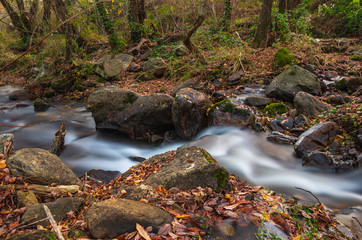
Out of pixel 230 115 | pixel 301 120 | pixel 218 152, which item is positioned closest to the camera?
pixel 218 152

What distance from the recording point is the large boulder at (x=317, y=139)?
4.45 meters

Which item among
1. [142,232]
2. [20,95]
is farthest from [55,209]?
[20,95]

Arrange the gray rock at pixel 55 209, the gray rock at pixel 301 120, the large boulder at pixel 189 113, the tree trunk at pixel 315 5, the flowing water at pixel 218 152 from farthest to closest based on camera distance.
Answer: the tree trunk at pixel 315 5, the large boulder at pixel 189 113, the gray rock at pixel 301 120, the flowing water at pixel 218 152, the gray rock at pixel 55 209

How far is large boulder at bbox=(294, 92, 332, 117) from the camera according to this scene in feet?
Result: 18.9

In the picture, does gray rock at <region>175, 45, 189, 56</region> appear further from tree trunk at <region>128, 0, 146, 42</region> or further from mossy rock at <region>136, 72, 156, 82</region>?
tree trunk at <region>128, 0, 146, 42</region>

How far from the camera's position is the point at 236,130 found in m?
5.88

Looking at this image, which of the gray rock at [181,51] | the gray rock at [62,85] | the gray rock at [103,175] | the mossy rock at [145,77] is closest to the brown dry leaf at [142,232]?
the gray rock at [103,175]

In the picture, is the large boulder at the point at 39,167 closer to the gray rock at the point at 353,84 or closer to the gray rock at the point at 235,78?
the gray rock at the point at 235,78

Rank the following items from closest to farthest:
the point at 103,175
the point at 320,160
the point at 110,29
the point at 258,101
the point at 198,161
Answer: the point at 198,161
the point at 320,160
the point at 103,175
the point at 258,101
the point at 110,29

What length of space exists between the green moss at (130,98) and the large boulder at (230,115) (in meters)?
2.24

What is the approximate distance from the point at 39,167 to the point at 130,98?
3692mm

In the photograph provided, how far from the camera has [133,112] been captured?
20.7 feet

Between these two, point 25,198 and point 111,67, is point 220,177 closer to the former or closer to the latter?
point 25,198

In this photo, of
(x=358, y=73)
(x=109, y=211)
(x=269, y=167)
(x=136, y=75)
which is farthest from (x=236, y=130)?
(x=136, y=75)
